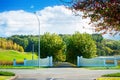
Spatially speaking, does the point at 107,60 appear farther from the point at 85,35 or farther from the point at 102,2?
the point at 102,2

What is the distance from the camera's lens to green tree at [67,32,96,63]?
60.9 metres

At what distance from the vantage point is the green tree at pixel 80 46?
200ft

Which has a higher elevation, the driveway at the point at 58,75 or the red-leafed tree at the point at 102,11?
the red-leafed tree at the point at 102,11

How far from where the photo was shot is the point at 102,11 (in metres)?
11.7

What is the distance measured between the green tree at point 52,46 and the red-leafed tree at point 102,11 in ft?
167

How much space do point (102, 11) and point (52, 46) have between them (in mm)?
52985

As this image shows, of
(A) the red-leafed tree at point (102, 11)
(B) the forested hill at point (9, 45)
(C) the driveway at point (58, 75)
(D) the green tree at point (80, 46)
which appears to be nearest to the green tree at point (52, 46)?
(D) the green tree at point (80, 46)

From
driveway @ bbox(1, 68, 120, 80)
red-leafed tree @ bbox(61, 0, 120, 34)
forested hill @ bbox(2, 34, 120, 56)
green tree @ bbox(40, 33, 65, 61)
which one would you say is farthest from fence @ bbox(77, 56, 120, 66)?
forested hill @ bbox(2, 34, 120, 56)

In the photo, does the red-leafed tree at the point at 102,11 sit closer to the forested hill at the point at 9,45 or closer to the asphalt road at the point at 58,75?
the asphalt road at the point at 58,75

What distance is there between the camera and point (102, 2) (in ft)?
38.3

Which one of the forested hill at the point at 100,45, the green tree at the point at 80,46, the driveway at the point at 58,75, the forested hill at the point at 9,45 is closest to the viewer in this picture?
the driveway at the point at 58,75

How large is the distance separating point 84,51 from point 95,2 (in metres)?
49.3

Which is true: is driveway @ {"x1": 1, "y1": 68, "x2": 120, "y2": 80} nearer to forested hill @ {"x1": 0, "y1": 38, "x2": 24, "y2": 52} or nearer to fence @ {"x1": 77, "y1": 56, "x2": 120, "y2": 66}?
fence @ {"x1": 77, "y1": 56, "x2": 120, "y2": 66}

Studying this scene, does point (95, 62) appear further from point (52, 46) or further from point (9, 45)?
point (9, 45)
